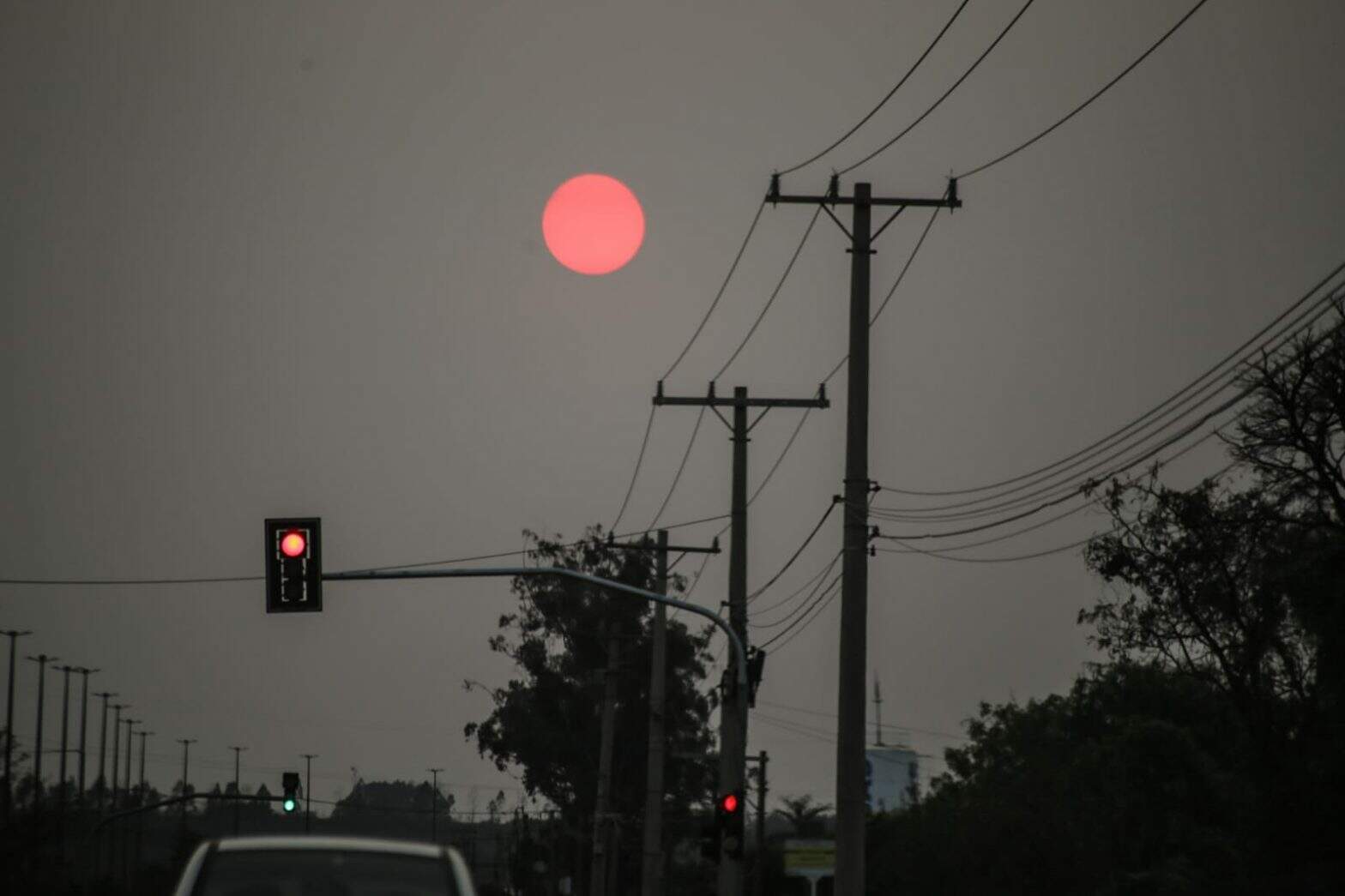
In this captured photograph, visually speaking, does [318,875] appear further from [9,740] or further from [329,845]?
[9,740]

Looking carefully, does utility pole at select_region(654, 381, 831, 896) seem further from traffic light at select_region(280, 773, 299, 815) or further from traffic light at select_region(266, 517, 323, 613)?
traffic light at select_region(280, 773, 299, 815)

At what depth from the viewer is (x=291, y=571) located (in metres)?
27.1

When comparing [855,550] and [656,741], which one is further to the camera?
[656,741]

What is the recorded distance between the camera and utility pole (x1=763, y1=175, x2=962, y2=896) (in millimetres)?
26344

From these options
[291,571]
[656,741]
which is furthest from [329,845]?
[656,741]

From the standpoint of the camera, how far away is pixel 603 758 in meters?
65.4

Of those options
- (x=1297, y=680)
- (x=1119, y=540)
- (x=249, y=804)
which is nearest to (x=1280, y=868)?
(x=1297, y=680)

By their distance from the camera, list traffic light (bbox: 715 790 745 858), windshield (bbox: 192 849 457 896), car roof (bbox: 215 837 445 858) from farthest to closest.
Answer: traffic light (bbox: 715 790 745 858)
car roof (bbox: 215 837 445 858)
windshield (bbox: 192 849 457 896)

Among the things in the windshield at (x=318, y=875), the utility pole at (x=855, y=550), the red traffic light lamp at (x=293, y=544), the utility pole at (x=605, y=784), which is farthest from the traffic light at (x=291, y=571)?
the utility pole at (x=605, y=784)

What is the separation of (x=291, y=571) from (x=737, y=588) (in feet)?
44.0

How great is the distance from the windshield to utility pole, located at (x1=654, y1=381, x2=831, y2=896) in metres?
25.2

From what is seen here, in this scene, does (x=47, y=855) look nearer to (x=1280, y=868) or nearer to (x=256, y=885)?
(x=1280, y=868)

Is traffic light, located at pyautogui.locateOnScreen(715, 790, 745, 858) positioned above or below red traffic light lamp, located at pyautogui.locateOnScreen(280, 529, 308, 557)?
below

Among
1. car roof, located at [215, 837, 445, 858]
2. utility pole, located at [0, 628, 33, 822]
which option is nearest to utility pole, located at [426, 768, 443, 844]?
utility pole, located at [0, 628, 33, 822]
